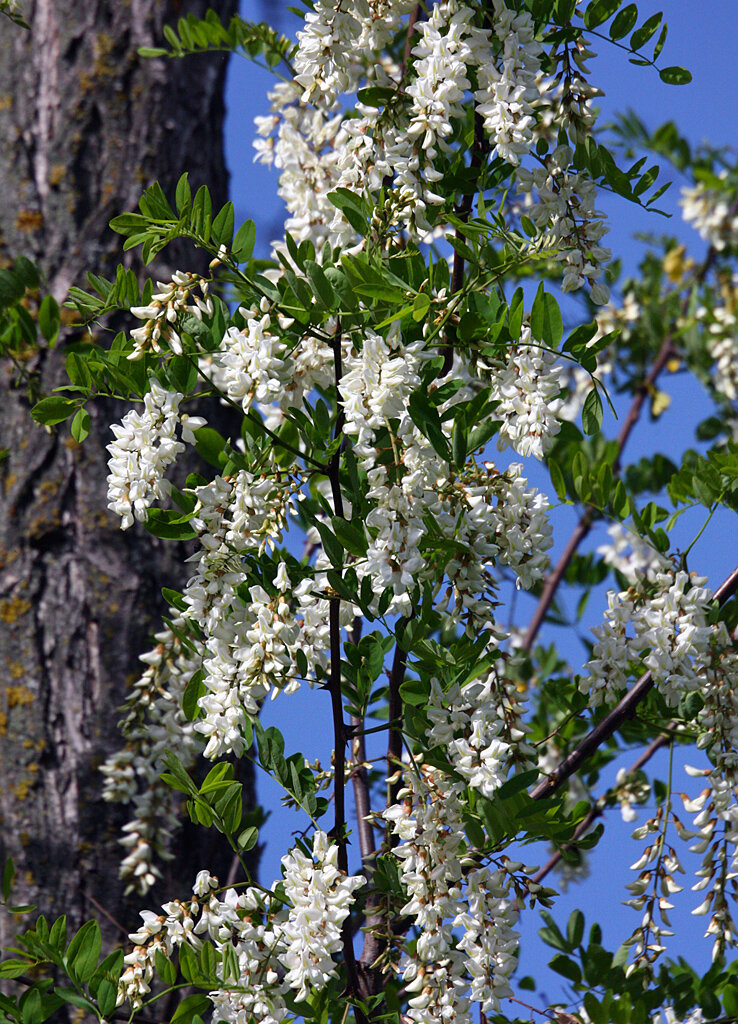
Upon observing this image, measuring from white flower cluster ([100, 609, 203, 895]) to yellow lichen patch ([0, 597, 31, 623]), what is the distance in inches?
12.9

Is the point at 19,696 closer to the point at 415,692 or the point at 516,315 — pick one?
the point at 415,692

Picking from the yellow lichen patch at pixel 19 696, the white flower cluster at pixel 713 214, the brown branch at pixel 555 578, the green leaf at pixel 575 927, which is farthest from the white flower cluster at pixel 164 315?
the white flower cluster at pixel 713 214

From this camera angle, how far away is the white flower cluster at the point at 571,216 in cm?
97

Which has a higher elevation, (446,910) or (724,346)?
(724,346)

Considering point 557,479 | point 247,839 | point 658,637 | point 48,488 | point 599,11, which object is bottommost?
point 247,839

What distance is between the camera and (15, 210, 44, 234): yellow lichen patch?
200 centimetres

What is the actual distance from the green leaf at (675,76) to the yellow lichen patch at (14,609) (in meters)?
1.39

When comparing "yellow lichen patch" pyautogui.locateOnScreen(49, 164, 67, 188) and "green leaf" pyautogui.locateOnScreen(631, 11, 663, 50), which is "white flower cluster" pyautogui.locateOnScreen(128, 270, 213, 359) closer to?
"green leaf" pyautogui.locateOnScreen(631, 11, 663, 50)

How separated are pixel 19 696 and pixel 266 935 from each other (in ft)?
3.37

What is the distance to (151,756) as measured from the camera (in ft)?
5.07

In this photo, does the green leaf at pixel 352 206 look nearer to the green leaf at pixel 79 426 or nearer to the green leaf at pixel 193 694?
the green leaf at pixel 79 426

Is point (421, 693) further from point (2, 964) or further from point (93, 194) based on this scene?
point (93, 194)

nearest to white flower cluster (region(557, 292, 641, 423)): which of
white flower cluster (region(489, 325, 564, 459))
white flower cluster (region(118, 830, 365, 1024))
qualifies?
white flower cluster (region(489, 325, 564, 459))

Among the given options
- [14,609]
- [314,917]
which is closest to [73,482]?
[14,609]
